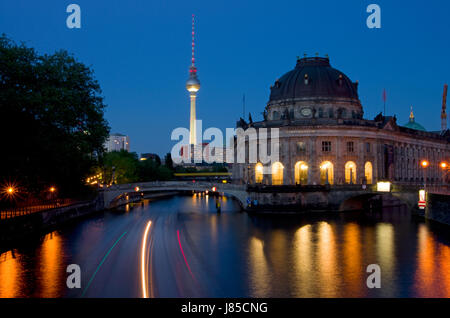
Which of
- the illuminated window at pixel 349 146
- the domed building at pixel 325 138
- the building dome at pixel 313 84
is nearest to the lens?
the domed building at pixel 325 138

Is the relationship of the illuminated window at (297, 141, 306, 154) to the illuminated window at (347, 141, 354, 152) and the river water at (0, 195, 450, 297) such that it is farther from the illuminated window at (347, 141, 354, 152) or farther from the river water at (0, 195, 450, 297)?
the river water at (0, 195, 450, 297)

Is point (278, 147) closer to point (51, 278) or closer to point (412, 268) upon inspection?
point (412, 268)

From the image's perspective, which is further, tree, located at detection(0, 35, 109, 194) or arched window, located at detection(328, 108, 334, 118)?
arched window, located at detection(328, 108, 334, 118)

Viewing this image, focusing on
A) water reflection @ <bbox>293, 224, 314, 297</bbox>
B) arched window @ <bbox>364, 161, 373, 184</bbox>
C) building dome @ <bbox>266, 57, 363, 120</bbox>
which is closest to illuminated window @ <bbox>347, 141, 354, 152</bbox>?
arched window @ <bbox>364, 161, 373, 184</bbox>

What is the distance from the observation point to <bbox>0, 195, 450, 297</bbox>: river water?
2833 cm

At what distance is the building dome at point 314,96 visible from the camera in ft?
307

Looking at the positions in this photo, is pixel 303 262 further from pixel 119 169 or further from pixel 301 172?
pixel 119 169

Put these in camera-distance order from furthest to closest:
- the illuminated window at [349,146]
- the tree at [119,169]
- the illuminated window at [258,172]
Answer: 1. the tree at [119,169]
2. the illuminated window at [258,172]
3. the illuminated window at [349,146]

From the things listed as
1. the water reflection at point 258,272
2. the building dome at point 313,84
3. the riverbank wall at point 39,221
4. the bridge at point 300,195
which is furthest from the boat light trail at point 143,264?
the building dome at point 313,84

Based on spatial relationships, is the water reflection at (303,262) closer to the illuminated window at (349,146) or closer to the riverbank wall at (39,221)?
the riverbank wall at (39,221)

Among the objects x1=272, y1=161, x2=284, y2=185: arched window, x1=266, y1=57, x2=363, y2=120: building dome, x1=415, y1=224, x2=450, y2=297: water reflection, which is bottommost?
x1=415, y1=224, x2=450, y2=297: water reflection
